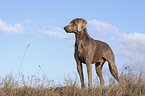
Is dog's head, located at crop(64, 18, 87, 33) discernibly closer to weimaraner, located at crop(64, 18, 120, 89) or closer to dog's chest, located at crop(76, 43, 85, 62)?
weimaraner, located at crop(64, 18, 120, 89)

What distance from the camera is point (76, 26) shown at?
23.5 feet

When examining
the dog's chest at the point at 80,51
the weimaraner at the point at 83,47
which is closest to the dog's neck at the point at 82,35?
the weimaraner at the point at 83,47

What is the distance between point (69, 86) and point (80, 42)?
4.93ft

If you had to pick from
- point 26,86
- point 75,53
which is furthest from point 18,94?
point 75,53

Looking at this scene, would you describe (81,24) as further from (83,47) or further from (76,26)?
(83,47)

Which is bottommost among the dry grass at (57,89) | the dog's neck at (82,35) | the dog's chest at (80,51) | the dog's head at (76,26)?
the dry grass at (57,89)

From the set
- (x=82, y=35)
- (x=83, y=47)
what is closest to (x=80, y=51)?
(x=83, y=47)

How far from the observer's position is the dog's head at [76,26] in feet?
23.3

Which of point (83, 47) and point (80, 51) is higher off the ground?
point (83, 47)

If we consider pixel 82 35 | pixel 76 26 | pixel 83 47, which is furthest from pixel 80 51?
pixel 76 26

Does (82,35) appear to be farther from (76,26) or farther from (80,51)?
(80,51)

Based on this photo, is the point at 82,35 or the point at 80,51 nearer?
the point at 80,51

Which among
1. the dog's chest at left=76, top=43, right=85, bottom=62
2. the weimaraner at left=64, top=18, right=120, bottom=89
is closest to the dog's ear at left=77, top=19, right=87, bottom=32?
the weimaraner at left=64, top=18, right=120, bottom=89

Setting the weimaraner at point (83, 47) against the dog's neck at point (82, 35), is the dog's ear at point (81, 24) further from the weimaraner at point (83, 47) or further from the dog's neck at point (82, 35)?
the dog's neck at point (82, 35)
